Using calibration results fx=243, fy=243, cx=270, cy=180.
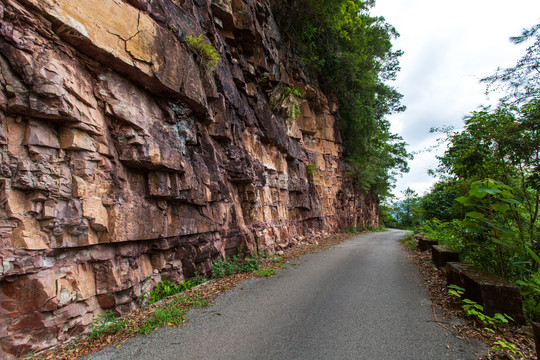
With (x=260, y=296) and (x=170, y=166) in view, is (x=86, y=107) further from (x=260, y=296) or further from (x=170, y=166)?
(x=260, y=296)

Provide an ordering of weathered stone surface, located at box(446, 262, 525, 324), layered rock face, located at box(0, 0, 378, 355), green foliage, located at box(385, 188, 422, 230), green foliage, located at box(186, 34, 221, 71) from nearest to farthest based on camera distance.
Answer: layered rock face, located at box(0, 0, 378, 355), weathered stone surface, located at box(446, 262, 525, 324), green foliage, located at box(186, 34, 221, 71), green foliage, located at box(385, 188, 422, 230)

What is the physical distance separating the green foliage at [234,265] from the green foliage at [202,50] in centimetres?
597

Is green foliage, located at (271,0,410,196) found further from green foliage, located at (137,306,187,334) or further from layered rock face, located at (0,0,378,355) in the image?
green foliage, located at (137,306,187,334)

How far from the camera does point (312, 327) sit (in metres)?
3.95

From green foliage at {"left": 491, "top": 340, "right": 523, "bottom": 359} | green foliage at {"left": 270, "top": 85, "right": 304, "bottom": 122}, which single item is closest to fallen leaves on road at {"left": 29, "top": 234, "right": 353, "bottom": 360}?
green foliage at {"left": 491, "top": 340, "right": 523, "bottom": 359}

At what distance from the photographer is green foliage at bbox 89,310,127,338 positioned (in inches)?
151

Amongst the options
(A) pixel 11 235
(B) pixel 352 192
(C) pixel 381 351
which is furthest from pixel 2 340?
(B) pixel 352 192

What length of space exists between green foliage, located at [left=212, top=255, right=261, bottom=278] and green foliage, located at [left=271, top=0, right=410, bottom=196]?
44.8 feet

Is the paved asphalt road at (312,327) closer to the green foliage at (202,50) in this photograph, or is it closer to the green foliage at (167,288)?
the green foliage at (167,288)

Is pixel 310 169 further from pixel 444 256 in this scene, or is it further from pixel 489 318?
pixel 489 318

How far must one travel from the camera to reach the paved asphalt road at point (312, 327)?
3.28 m

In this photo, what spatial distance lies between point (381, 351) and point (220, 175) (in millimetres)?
6172

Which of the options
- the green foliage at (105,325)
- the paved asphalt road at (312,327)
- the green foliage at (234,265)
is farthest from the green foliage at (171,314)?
the green foliage at (234,265)

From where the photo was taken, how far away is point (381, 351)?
10.6 ft
